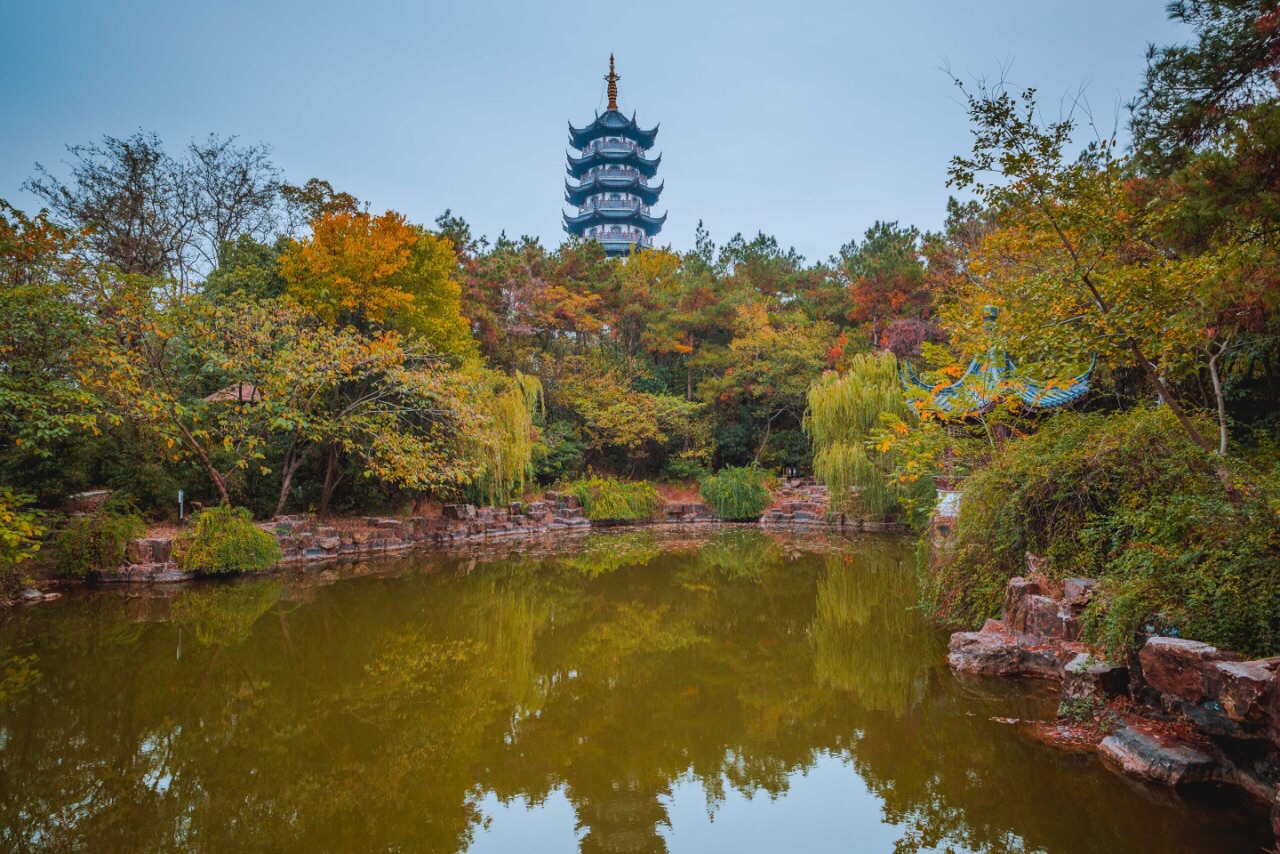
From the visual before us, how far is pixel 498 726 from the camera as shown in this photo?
3797 millimetres

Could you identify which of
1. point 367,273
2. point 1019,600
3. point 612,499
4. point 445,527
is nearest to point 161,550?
point 445,527

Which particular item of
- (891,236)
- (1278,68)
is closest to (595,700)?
(1278,68)

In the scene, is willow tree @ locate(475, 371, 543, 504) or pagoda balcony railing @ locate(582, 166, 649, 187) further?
pagoda balcony railing @ locate(582, 166, 649, 187)

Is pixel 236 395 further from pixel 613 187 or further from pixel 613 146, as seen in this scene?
pixel 613 146

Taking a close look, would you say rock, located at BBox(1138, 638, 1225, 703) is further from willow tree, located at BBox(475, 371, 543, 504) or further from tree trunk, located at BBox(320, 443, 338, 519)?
tree trunk, located at BBox(320, 443, 338, 519)

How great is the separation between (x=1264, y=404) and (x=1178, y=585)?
3214 mm

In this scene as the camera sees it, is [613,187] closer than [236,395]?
No

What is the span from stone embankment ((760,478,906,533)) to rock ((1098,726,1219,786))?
8.60m

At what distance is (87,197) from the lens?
12195 millimetres

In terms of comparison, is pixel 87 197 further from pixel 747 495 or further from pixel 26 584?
pixel 747 495

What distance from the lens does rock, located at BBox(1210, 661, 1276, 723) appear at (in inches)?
97.5

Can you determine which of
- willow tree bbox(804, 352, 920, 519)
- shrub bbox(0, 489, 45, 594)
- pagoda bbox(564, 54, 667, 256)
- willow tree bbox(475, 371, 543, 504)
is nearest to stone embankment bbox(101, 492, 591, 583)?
willow tree bbox(475, 371, 543, 504)

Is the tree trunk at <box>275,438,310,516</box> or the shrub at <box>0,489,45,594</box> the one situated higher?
the tree trunk at <box>275,438,310,516</box>

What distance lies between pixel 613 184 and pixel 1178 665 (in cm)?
2819
